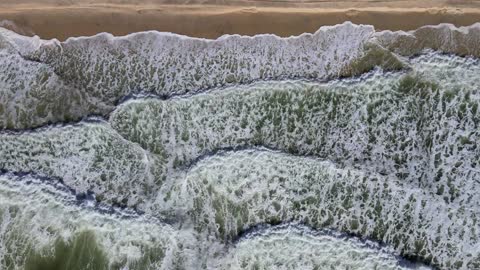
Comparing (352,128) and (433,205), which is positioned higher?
(352,128)

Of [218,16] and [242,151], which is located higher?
[218,16]

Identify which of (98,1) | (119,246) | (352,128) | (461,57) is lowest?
(119,246)

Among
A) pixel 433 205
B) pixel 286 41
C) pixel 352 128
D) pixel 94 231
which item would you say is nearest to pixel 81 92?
pixel 94 231

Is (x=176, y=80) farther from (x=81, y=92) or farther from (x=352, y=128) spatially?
(x=352, y=128)

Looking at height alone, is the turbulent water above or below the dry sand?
below

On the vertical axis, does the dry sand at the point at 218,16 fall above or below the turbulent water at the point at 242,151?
above
